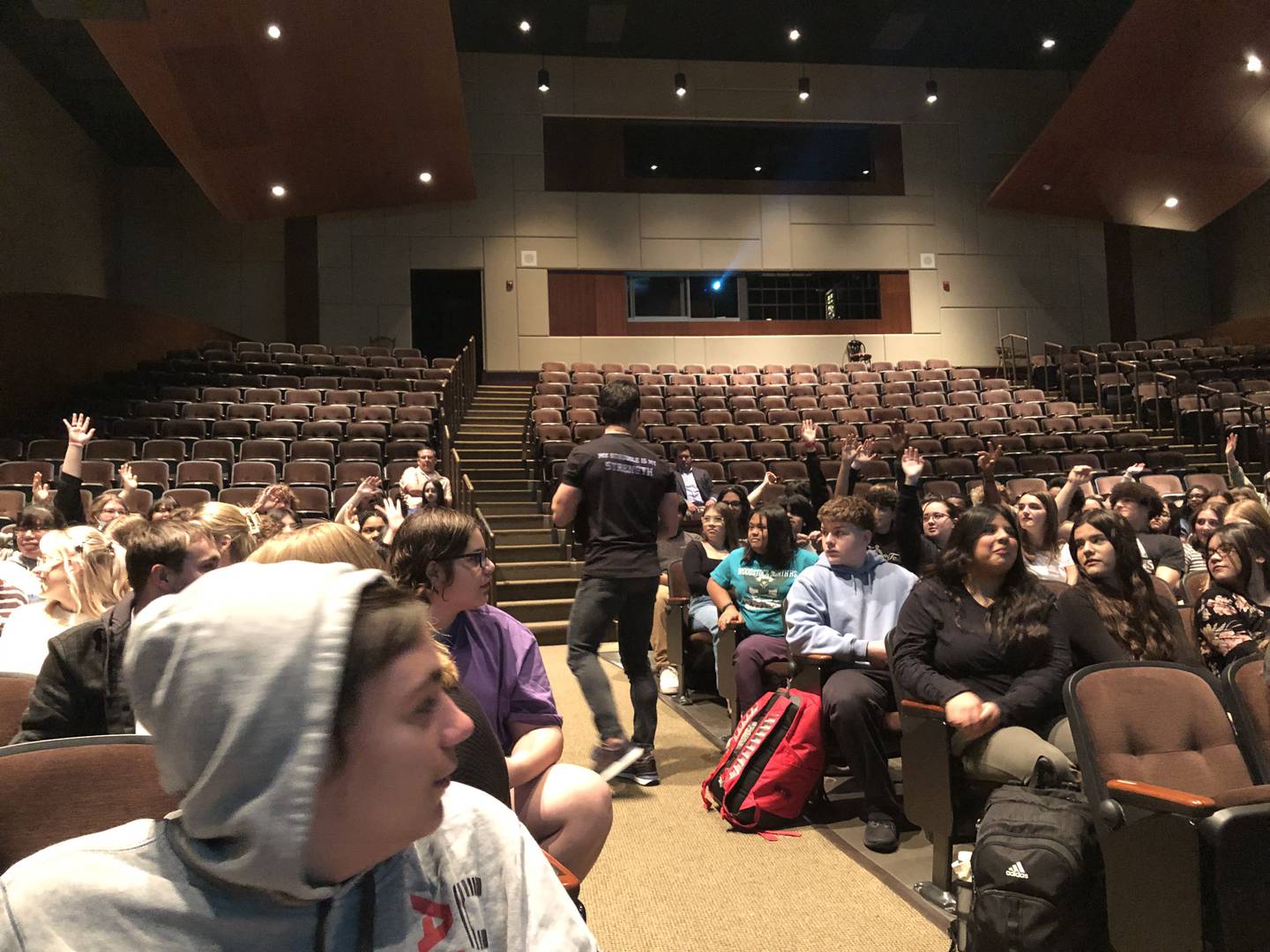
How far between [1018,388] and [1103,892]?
10.7 meters

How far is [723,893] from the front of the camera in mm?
2707

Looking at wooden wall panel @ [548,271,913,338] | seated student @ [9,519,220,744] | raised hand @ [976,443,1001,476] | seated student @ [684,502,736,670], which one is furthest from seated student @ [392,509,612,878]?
wooden wall panel @ [548,271,913,338]

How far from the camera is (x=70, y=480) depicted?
194 inches

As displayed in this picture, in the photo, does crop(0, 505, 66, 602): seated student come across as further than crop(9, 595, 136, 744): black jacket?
Yes

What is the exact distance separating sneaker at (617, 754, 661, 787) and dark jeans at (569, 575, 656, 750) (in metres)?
0.06

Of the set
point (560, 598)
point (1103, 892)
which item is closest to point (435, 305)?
point (560, 598)

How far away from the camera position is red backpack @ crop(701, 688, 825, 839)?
321cm

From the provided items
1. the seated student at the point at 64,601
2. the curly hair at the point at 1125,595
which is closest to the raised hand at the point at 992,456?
the curly hair at the point at 1125,595

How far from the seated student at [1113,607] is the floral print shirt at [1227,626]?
4.4 inches

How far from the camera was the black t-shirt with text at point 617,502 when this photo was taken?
3621 millimetres

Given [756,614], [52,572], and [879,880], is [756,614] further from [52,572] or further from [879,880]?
[52,572]

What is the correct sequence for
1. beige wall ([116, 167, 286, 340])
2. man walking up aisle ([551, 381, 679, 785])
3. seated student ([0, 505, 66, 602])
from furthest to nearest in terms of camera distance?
beige wall ([116, 167, 286, 340]) < seated student ([0, 505, 66, 602]) < man walking up aisle ([551, 381, 679, 785])

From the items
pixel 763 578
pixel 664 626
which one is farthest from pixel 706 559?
pixel 763 578

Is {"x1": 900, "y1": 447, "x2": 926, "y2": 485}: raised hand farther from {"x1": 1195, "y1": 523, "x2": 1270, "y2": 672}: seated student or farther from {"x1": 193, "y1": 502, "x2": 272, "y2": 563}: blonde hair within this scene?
{"x1": 193, "y1": 502, "x2": 272, "y2": 563}: blonde hair
